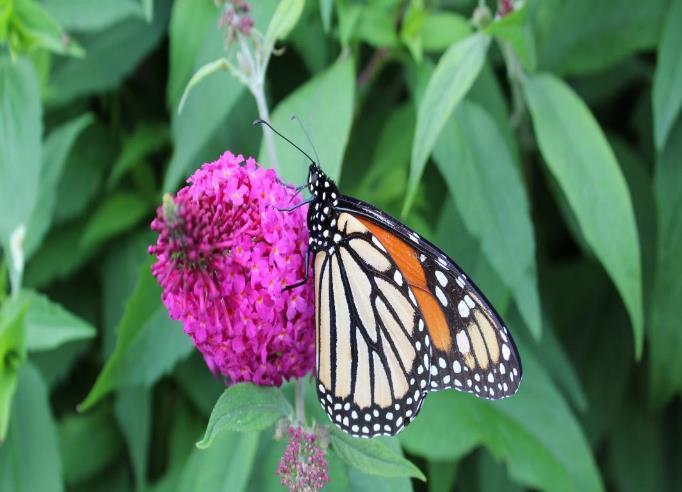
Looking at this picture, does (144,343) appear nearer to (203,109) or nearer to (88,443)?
(203,109)

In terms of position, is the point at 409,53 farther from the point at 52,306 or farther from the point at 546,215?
the point at 52,306

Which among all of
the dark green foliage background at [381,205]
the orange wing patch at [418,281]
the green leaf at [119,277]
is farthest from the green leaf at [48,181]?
the orange wing patch at [418,281]

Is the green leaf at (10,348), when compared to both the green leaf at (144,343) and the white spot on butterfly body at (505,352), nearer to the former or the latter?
the green leaf at (144,343)

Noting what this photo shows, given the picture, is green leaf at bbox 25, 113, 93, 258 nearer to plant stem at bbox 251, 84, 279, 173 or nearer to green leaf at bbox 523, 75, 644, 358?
plant stem at bbox 251, 84, 279, 173

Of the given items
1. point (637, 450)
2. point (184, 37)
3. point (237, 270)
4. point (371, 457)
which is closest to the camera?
point (237, 270)

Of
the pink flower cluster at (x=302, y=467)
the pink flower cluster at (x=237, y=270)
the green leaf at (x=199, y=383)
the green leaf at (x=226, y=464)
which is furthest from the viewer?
the green leaf at (x=199, y=383)

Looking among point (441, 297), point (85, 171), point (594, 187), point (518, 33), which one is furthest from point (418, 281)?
point (85, 171)
